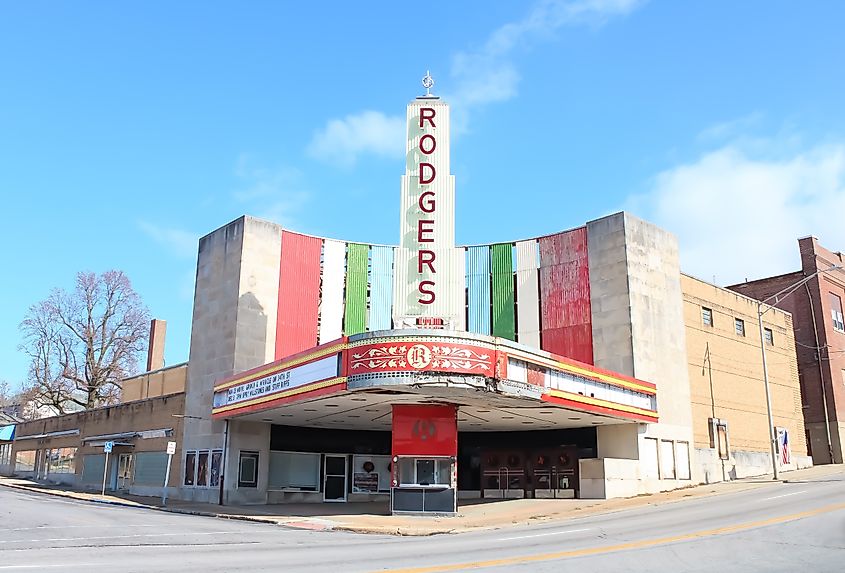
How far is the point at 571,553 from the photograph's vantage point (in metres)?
16.0

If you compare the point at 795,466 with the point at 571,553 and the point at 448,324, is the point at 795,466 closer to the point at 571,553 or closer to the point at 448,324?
the point at 448,324

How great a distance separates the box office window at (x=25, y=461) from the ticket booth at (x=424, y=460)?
45.1 metres

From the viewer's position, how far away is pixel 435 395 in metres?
25.3

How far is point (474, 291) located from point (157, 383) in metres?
21.0

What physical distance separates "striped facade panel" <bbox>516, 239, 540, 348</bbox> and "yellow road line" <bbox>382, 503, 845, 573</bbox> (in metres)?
19.2

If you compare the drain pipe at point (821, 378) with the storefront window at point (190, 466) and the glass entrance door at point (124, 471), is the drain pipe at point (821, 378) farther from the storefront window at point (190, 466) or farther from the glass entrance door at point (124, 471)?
the glass entrance door at point (124, 471)

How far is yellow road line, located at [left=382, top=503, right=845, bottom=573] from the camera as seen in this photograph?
13823mm

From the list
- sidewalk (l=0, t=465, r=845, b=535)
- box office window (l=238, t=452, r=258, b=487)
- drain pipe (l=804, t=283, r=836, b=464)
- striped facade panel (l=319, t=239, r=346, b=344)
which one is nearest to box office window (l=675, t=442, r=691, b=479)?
sidewalk (l=0, t=465, r=845, b=535)

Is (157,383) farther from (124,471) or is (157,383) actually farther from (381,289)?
(381,289)

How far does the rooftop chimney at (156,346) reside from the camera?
54656 mm

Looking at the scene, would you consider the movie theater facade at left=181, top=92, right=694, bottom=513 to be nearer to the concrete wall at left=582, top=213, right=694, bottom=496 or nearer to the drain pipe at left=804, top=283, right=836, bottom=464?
the concrete wall at left=582, top=213, right=694, bottom=496

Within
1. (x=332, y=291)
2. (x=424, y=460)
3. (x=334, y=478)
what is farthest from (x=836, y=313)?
(x=424, y=460)

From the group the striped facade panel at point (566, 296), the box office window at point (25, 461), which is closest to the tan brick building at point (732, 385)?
the striped facade panel at point (566, 296)

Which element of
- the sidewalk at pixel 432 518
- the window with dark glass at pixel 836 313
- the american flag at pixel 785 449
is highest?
the window with dark glass at pixel 836 313
